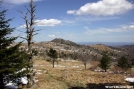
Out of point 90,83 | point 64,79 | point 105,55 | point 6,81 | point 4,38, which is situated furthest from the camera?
point 105,55

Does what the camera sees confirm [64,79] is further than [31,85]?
Yes

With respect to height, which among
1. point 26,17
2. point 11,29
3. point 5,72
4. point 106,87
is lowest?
point 106,87

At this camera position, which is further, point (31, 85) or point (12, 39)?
point (31, 85)

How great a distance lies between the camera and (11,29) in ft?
54.8

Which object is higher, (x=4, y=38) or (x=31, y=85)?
(x=4, y=38)

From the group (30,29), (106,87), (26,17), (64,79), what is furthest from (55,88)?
(26,17)

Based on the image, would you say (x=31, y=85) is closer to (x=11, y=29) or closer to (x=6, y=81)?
(x=6, y=81)

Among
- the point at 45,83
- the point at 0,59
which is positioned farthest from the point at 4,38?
the point at 45,83

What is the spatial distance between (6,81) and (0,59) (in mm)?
3653

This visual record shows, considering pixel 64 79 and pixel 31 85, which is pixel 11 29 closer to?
pixel 31 85

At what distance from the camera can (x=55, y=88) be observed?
19.9 metres

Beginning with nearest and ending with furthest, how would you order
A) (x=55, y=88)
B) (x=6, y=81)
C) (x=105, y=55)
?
1. (x=6, y=81)
2. (x=55, y=88)
3. (x=105, y=55)

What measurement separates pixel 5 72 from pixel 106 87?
1295 centimetres

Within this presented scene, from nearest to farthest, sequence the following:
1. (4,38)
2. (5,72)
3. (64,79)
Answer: (5,72), (4,38), (64,79)
